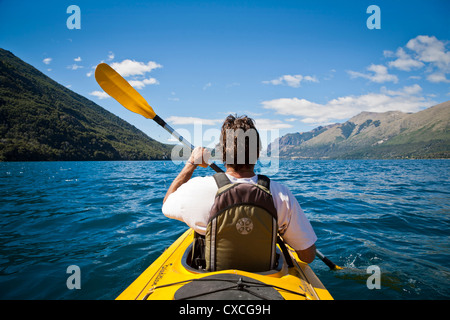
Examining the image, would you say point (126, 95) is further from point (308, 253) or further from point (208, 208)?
point (308, 253)

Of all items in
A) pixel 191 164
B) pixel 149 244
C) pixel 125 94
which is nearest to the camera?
pixel 191 164

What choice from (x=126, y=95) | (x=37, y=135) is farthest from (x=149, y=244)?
(x=37, y=135)

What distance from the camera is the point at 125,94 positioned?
436cm

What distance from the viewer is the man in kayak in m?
2.05

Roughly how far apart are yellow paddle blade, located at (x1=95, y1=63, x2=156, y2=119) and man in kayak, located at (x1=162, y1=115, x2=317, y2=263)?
2.49 meters

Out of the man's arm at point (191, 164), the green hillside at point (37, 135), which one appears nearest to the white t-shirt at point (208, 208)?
the man's arm at point (191, 164)

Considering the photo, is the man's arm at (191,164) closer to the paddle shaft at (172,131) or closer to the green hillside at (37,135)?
the paddle shaft at (172,131)

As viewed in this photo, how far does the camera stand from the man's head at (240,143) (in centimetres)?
223

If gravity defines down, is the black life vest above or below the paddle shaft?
below

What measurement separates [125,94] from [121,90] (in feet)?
0.32

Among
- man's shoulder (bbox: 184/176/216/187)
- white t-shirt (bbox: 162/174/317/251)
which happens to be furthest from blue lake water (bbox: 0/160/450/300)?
man's shoulder (bbox: 184/176/216/187)

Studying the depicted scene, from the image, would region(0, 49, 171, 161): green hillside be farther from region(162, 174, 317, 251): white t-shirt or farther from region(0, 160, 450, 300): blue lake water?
region(162, 174, 317, 251): white t-shirt

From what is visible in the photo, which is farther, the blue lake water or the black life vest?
the blue lake water
